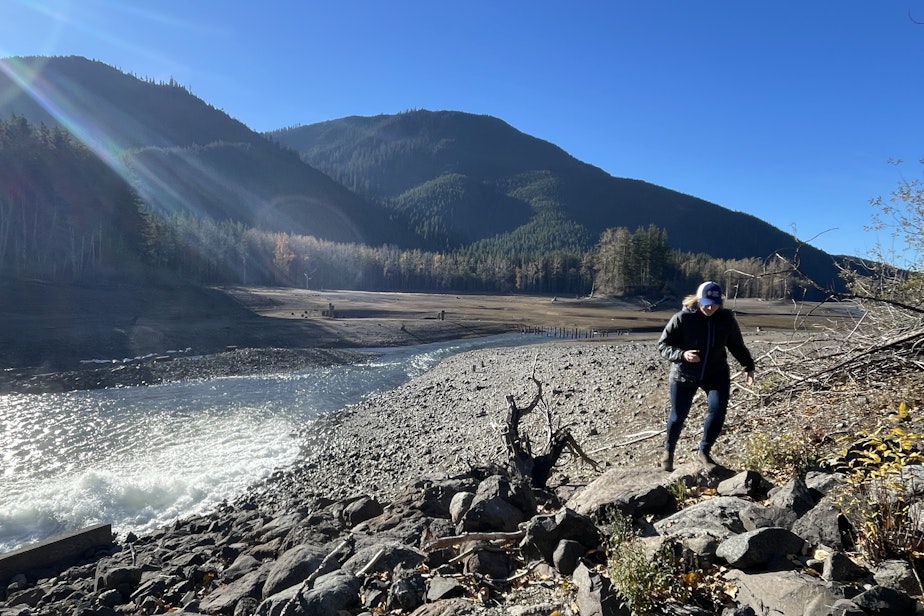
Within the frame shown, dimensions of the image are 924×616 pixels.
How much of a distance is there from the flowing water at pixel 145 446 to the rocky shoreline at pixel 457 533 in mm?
1768

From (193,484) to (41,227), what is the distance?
201ft

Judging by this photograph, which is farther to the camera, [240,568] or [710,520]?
[240,568]

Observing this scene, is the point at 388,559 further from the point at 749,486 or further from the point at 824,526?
the point at 824,526

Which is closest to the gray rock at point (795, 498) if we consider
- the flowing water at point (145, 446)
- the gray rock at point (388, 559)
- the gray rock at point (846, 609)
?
the gray rock at point (846, 609)

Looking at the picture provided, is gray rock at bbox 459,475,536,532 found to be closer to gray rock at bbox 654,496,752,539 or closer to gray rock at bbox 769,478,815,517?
gray rock at bbox 654,496,752,539

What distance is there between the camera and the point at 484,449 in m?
12.8

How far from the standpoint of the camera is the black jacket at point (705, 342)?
621cm

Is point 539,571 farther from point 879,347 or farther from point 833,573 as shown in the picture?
point 879,347

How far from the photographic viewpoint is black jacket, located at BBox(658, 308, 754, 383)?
621 cm

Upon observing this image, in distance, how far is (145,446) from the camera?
1658 cm

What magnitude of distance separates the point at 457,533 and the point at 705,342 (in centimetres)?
384

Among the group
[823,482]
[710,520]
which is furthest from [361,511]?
[823,482]

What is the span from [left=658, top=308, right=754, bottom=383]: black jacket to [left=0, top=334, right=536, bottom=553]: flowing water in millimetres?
11274

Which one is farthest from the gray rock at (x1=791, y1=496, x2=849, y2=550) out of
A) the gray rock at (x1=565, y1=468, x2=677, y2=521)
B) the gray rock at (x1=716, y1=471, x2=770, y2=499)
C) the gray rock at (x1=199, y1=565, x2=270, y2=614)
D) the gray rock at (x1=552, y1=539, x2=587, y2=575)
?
the gray rock at (x1=199, y1=565, x2=270, y2=614)
